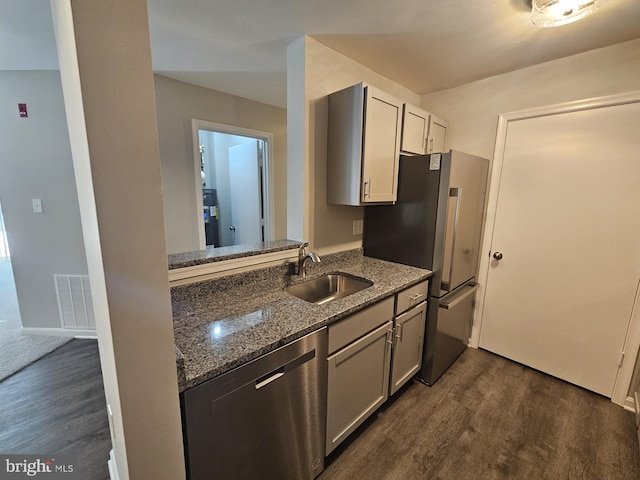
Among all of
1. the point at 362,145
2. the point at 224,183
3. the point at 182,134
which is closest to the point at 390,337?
the point at 362,145

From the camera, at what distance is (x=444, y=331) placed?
206cm

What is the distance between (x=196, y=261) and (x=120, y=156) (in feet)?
2.69

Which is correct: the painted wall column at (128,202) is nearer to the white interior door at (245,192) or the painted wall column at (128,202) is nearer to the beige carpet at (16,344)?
the beige carpet at (16,344)

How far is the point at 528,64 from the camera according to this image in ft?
6.73

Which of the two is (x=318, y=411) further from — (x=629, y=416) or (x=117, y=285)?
(x=629, y=416)

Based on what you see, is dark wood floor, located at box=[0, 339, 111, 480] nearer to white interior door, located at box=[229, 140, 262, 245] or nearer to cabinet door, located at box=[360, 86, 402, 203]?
white interior door, located at box=[229, 140, 262, 245]

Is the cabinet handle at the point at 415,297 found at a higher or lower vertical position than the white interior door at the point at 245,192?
lower

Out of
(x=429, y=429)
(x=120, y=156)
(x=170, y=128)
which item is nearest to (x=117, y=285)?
(x=120, y=156)

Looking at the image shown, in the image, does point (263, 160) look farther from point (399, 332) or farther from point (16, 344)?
point (16, 344)

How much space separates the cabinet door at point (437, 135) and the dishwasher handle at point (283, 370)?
1.92 meters

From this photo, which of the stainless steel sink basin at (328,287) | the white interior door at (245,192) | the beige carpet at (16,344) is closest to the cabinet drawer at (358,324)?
the stainless steel sink basin at (328,287)

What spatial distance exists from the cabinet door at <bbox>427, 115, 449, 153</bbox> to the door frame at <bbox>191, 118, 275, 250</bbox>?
176 centimetres

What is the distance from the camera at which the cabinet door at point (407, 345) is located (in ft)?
5.75

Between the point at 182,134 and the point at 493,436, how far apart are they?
10.7 feet
